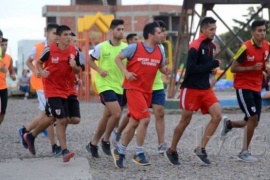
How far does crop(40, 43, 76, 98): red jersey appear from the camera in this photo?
10781 millimetres

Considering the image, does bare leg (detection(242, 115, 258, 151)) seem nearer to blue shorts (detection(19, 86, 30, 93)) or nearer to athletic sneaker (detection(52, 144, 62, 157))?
athletic sneaker (detection(52, 144, 62, 157))

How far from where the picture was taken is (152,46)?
34.1 ft

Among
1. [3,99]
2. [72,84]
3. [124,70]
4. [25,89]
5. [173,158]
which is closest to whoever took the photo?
[124,70]

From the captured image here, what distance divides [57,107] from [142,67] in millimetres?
1322

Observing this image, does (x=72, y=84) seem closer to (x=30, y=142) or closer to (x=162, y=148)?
(x=30, y=142)

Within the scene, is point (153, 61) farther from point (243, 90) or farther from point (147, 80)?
point (243, 90)

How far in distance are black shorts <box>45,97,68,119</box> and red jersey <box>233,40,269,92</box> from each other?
240cm

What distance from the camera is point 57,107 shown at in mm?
10734

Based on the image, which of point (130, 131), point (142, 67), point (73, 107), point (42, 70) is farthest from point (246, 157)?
point (42, 70)

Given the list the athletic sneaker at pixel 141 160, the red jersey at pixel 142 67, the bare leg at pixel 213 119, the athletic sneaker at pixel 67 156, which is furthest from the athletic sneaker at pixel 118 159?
the bare leg at pixel 213 119

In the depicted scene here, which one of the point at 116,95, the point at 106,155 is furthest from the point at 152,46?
the point at 106,155

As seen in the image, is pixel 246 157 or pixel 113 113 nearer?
pixel 246 157

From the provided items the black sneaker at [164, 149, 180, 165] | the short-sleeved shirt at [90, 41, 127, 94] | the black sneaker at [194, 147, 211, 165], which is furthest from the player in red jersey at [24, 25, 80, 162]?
the black sneaker at [194, 147, 211, 165]

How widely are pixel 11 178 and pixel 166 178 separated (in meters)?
1.81
